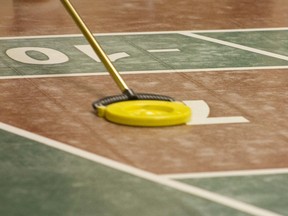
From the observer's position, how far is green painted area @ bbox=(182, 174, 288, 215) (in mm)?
3828

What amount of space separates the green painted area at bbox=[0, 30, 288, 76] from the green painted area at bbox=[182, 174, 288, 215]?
2.24 meters

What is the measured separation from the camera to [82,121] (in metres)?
5.02

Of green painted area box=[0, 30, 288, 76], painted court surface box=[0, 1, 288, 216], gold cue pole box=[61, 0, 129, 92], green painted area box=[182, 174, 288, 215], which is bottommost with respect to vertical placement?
green painted area box=[0, 30, 288, 76]

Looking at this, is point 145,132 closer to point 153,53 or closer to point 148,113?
point 148,113

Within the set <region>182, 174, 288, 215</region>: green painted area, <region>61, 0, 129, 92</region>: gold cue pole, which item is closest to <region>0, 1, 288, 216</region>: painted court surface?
<region>182, 174, 288, 215</region>: green painted area

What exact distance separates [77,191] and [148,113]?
1201mm

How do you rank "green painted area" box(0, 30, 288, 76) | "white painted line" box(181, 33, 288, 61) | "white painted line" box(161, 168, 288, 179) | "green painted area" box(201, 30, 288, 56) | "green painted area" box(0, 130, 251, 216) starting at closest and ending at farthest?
"green painted area" box(0, 130, 251, 216)
"white painted line" box(161, 168, 288, 179)
"green painted area" box(0, 30, 288, 76)
"white painted line" box(181, 33, 288, 61)
"green painted area" box(201, 30, 288, 56)

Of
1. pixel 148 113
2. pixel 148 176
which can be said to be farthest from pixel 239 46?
pixel 148 176

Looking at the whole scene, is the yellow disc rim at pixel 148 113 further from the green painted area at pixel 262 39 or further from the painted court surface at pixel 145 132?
the green painted area at pixel 262 39

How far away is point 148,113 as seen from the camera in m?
5.05

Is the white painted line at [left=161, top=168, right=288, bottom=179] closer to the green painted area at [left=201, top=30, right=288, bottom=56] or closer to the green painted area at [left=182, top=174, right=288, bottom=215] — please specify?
the green painted area at [left=182, top=174, right=288, bottom=215]

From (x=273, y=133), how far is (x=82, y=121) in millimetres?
1022

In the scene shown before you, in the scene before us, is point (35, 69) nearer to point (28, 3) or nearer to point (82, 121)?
point (82, 121)

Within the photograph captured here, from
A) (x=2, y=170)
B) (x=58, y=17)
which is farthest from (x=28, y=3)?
(x=2, y=170)
